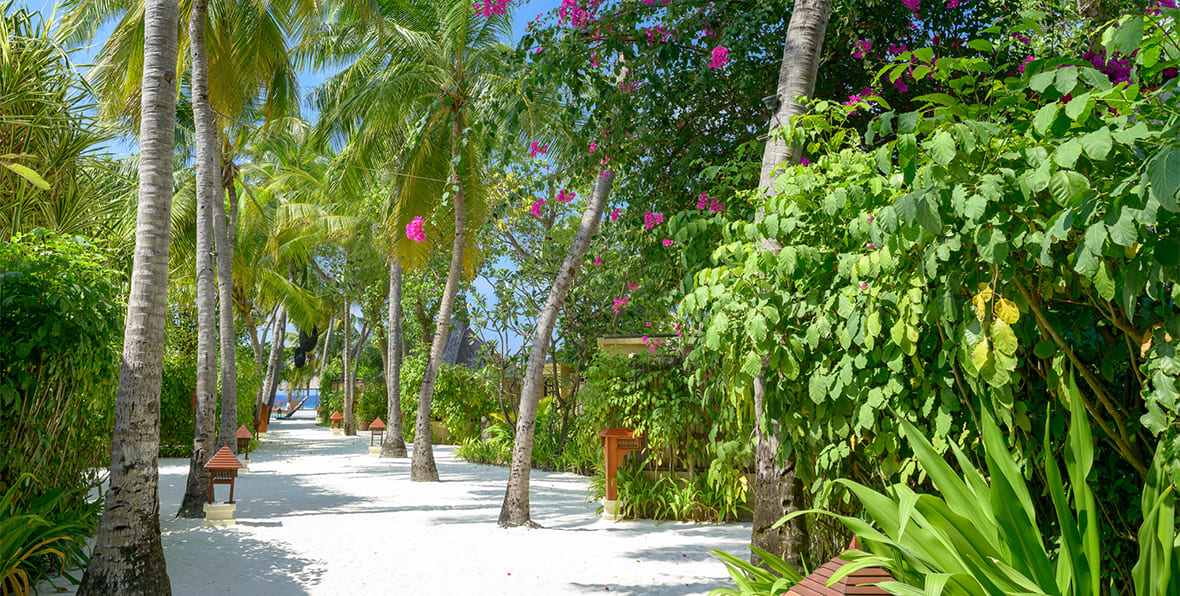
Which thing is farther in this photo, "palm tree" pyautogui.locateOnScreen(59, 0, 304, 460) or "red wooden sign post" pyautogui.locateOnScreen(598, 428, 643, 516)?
"palm tree" pyautogui.locateOnScreen(59, 0, 304, 460)

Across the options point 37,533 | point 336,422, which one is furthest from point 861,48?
point 336,422

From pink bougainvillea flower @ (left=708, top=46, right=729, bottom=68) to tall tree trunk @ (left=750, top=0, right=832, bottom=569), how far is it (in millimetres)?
1102

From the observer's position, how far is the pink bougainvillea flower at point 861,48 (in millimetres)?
4621

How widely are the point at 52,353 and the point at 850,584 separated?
14.2ft

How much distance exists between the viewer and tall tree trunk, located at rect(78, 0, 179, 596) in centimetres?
393

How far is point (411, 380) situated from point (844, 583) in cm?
1667

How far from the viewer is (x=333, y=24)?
12.4 m

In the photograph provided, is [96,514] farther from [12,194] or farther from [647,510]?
[647,510]

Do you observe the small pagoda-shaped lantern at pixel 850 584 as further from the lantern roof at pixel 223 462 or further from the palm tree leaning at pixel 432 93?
the palm tree leaning at pixel 432 93

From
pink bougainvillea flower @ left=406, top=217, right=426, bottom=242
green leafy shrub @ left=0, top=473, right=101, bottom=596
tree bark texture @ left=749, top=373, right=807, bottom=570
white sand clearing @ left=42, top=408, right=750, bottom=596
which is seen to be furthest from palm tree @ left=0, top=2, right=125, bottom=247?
tree bark texture @ left=749, top=373, right=807, bottom=570

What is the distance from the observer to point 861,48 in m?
4.63

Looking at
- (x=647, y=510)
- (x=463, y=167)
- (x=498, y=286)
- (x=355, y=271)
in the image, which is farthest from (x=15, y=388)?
(x=355, y=271)

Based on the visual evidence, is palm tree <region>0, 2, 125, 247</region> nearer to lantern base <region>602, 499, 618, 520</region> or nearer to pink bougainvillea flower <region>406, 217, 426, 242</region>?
pink bougainvillea flower <region>406, 217, 426, 242</region>

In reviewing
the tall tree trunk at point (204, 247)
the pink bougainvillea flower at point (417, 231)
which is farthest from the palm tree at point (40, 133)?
the pink bougainvillea flower at point (417, 231)
